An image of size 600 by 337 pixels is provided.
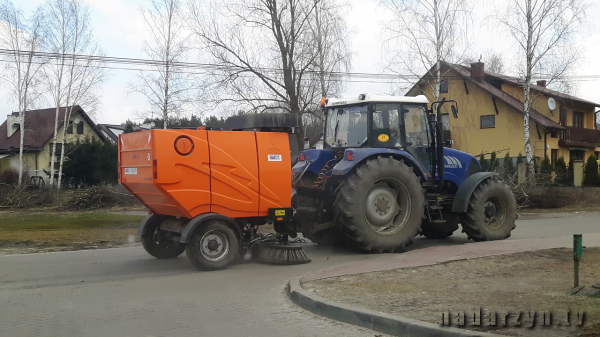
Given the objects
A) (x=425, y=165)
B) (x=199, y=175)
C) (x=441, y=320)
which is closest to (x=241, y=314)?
(x=441, y=320)

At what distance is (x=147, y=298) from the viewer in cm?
757

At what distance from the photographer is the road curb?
529 cm

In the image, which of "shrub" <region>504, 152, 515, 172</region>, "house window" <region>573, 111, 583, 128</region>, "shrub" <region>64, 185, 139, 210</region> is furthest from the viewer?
"house window" <region>573, 111, 583, 128</region>

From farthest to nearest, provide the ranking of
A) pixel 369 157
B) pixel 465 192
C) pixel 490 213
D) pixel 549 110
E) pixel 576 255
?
pixel 549 110, pixel 490 213, pixel 465 192, pixel 369 157, pixel 576 255

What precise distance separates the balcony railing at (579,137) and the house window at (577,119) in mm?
1016

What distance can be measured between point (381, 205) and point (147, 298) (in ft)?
16.5

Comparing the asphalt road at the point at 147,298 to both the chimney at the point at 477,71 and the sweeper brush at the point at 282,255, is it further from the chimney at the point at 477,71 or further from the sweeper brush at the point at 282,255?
the chimney at the point at 477,71

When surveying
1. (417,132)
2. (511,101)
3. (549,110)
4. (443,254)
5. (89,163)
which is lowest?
(443,254)

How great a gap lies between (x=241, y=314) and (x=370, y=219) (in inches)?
185

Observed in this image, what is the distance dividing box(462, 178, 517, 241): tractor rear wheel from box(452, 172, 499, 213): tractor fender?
0.51ft

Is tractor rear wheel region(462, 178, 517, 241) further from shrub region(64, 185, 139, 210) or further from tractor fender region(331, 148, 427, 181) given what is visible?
shrub region(64, 185, 139, 210)

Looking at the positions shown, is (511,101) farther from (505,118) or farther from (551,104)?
(551,104)

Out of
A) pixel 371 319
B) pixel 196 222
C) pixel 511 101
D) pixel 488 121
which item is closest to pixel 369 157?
pixel 196 222

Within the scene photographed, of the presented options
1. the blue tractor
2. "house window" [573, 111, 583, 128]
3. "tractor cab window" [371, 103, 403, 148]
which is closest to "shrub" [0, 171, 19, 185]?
the blue tractor
